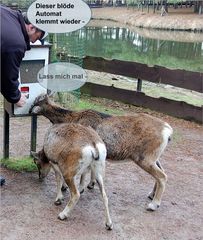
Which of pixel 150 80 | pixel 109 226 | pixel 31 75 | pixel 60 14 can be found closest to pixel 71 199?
pixel 109 226

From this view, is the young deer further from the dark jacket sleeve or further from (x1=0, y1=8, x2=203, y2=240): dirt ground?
the dark jacket sleeve

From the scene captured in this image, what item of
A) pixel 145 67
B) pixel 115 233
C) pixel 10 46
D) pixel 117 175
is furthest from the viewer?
pixel 145 67

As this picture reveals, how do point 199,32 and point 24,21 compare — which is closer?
point 24,21

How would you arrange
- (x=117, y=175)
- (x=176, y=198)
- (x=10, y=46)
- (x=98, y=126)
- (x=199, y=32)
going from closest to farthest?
(x=10, y=46) < (x=98, y=126) < (x=176, y=198) < (x=117, y=175) < (x=199, y=32)

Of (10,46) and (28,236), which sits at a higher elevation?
(10,46)

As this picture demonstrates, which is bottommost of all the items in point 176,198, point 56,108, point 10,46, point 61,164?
point 176,198

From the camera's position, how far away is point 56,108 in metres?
4.83

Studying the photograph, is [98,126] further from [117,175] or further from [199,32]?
[199,32]

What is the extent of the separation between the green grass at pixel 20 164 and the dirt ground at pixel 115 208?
80mm

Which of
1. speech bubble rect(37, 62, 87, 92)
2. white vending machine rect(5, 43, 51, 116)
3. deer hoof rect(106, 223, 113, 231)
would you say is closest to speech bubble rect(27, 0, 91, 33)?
white vending machine rect(5, 43, 51, 116)

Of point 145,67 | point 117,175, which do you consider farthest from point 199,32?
point 117,175

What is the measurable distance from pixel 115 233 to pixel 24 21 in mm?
2244

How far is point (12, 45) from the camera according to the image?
147 inches

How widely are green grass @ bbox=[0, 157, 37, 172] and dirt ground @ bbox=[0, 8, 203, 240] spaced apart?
0.08 metres
